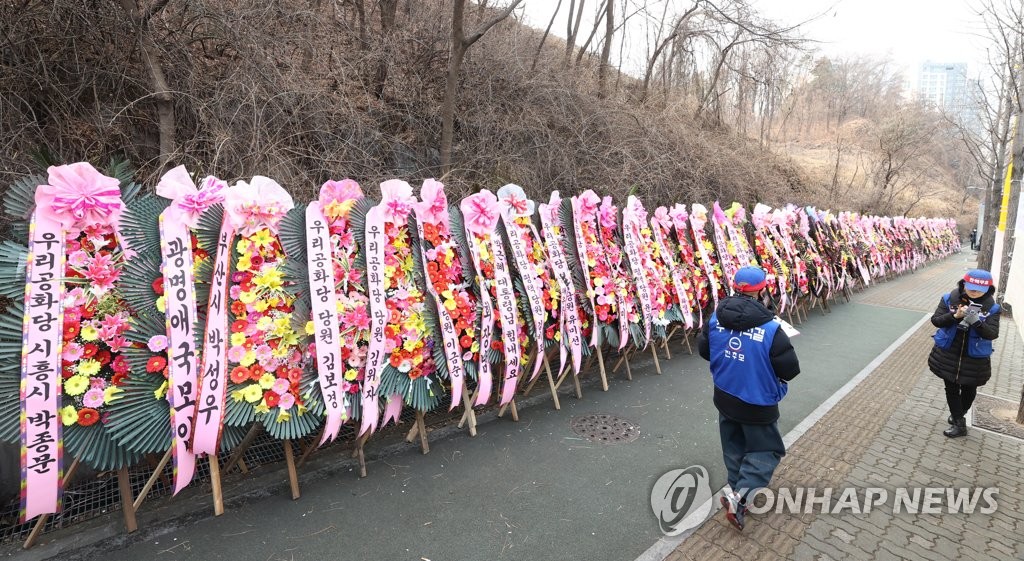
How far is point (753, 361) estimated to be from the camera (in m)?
3.14

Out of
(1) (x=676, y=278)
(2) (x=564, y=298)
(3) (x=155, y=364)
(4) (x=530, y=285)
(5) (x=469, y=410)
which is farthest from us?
(1) (x=676, y=278)

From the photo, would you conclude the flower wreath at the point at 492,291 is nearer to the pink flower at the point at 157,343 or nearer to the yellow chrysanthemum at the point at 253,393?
the yellow chrysanthemum at the point at 253,393

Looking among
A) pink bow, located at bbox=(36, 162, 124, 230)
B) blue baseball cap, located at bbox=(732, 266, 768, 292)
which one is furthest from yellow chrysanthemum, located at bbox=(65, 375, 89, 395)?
blue baseball cap, located at bbox=(732, 266, 768, 292)

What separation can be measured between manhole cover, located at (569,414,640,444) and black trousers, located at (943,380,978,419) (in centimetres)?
298

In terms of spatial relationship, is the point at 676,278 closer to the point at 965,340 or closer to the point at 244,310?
the point at 965,340

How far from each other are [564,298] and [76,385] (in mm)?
3901

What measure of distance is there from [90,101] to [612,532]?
726 cm

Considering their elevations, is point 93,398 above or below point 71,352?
below

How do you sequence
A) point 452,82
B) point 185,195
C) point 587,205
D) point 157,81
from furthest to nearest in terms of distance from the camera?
point 452,82 < point 587,205 < point 157,81 < point 185,195

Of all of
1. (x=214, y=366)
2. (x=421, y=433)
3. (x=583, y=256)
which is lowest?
(x=421, y=433)

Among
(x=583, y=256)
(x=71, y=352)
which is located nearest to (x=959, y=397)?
(x=583, y=256)

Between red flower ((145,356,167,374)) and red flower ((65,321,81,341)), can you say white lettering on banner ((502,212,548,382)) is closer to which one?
Result: red flower ((145,356,167,374))

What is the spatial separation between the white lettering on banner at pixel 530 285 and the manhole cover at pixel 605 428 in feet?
2.16

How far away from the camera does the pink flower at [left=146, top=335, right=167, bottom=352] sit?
9.76 ft
